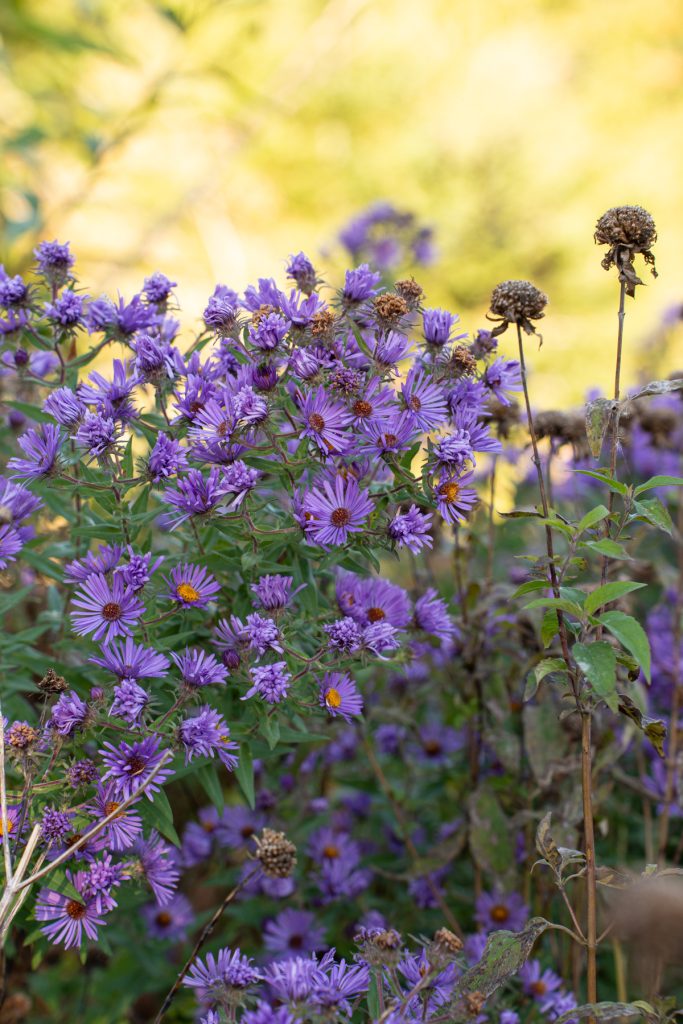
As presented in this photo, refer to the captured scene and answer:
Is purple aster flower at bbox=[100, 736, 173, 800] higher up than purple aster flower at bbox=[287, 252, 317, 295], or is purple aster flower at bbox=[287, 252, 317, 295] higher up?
purple aster flower at bbox=[287, 252, 317, 295]

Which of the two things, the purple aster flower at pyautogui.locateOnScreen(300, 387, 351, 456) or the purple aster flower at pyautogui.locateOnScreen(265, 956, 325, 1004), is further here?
the purple aster flower at pyautogui.locateOnScreen(300, 387, 351, 456)

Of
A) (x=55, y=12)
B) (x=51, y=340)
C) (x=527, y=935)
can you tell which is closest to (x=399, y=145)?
(x=55, y=12)

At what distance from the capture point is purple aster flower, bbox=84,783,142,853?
641mm

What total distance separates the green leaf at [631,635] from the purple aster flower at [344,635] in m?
0.17

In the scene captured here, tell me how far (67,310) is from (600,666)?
1.64ft

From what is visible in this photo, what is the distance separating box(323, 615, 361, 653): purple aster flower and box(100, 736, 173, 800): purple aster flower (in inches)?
5.5

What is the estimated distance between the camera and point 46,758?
2.22 ft

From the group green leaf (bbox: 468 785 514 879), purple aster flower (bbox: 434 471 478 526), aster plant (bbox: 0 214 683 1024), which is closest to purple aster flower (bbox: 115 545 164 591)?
aster plant (bbox: 0 214 683 1024)

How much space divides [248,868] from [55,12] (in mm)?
4153

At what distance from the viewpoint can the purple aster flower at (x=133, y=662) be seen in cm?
66

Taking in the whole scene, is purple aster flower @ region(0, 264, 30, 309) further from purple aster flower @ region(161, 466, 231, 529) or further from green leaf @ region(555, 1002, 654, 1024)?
green leaf @ region(555, 1002, 654, 1024)

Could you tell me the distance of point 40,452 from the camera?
2.27ft

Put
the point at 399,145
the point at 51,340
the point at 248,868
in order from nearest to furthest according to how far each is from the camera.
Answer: the point at 51,340 → the point at 248,868 → the point at 399,145

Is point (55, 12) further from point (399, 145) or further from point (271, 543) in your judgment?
point (271, 543)
